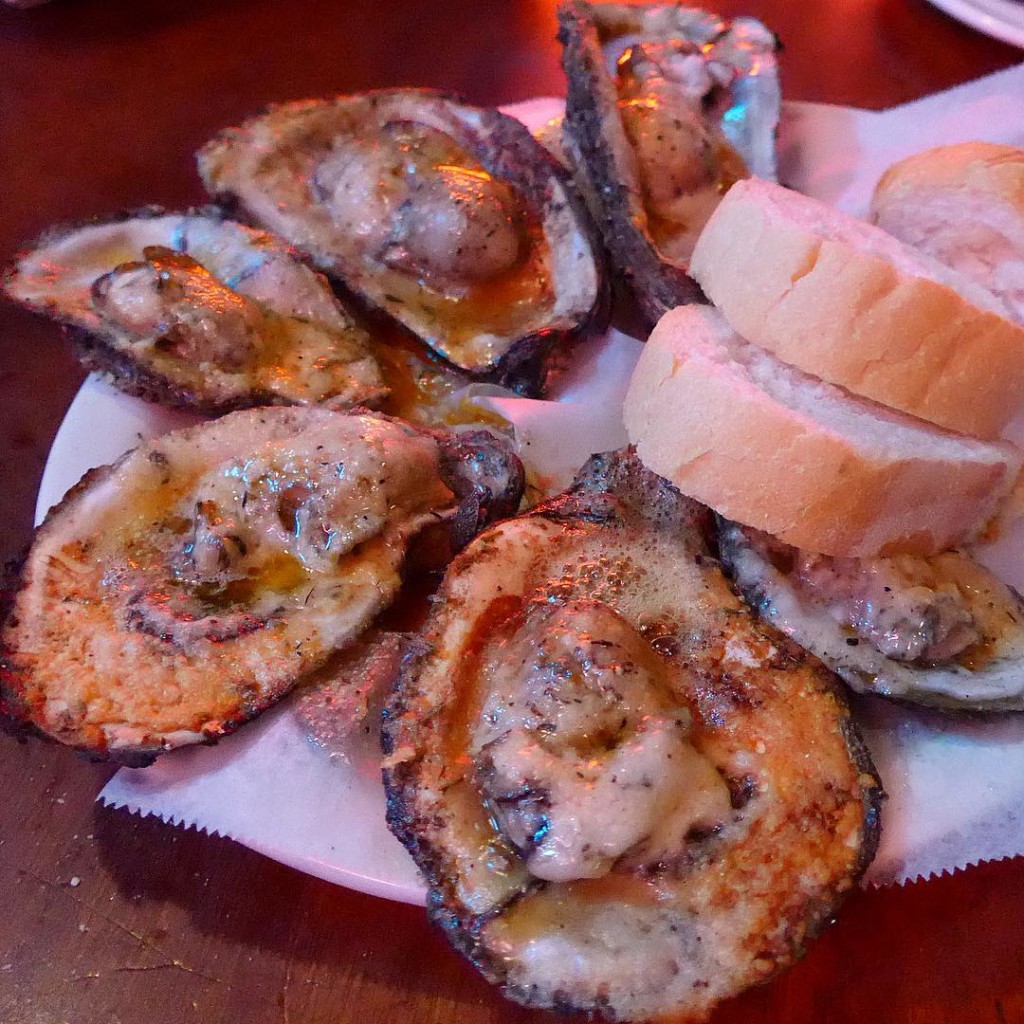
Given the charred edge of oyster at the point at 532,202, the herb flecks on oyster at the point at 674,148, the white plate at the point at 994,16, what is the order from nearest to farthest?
the charred edge of oyster at the point at 532,202 < the herb flecks on oyster at the point at 674,148 < the white plate at the point at 994,16

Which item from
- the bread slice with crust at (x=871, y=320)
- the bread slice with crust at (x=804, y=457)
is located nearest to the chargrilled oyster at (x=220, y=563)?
the bread slice with crust at (x=804, y=457)

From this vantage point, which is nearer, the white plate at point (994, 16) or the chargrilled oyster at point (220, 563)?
the chargrilled oyster at point (220, 563)

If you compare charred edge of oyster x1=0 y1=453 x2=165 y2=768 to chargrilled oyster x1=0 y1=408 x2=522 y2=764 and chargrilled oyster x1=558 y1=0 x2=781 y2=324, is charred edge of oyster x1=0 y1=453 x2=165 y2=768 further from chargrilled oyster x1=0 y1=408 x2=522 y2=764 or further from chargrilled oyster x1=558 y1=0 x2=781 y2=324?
chargrilled oyster x1=558 y1=0 x2=781 y2=324

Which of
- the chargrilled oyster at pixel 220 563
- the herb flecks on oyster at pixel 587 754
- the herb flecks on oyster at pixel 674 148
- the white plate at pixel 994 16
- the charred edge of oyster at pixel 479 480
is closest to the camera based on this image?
the herb flecks on oyster at pixel 587 754

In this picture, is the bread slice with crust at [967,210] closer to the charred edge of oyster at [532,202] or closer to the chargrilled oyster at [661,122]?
the chargrilled oyster at [661,122]

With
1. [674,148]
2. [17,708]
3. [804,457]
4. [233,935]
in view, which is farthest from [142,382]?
[674,148]

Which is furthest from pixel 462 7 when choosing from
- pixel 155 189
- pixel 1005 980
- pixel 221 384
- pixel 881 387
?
pixel 1005 980

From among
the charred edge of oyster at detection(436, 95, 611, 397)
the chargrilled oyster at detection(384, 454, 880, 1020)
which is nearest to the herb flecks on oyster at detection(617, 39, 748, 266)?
the charred edge of oyster at detection(436, 95, 611, 397)
